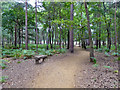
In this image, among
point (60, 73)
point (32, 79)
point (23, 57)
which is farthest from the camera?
point (23, 57)

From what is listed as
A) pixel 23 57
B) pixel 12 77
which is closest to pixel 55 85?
pixel 12 77

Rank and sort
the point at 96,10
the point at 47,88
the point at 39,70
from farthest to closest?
1. the point at 96,10
2. the point at 39,70
3. the point at 47,88

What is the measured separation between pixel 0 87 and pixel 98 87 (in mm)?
4574

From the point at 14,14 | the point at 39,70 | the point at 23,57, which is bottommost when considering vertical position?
the point at 39,70

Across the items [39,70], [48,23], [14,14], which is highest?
[14,14]

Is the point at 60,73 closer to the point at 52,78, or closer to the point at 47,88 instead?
the point at 52,78

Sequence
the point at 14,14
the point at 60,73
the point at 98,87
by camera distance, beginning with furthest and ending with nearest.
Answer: the point at 14,14 → the point at 60,73 → the point at 98,87

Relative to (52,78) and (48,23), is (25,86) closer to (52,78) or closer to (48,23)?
(52,78)

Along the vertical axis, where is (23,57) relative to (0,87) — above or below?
above

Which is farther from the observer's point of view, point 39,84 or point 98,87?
point 39,84

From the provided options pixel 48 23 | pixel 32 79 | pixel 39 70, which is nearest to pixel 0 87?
pixel 32 79

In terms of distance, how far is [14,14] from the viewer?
1218 centimetres

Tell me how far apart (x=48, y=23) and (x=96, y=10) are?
7.40m

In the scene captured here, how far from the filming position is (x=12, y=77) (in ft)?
15.2
